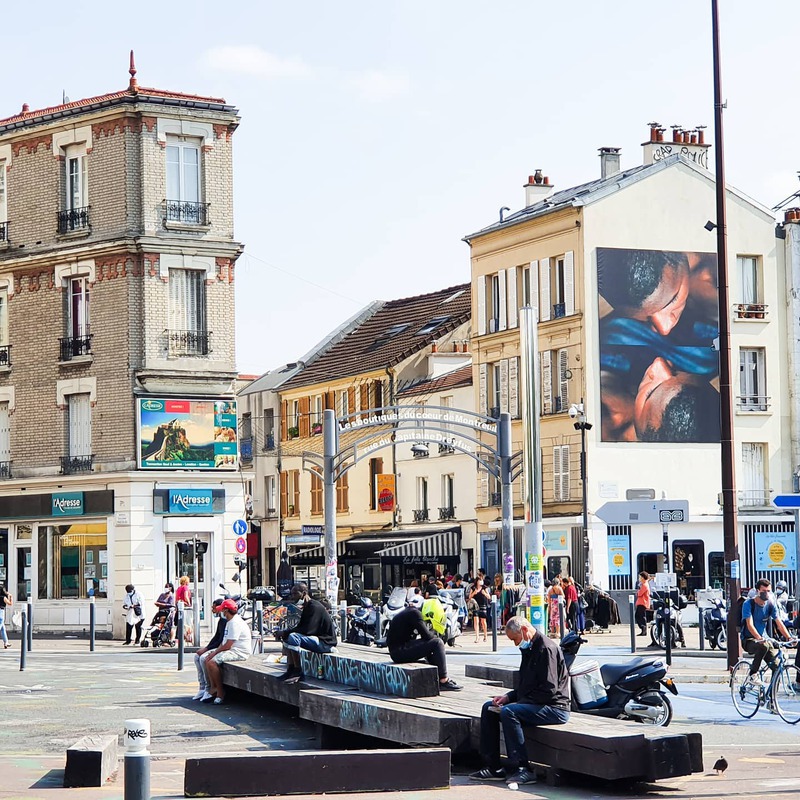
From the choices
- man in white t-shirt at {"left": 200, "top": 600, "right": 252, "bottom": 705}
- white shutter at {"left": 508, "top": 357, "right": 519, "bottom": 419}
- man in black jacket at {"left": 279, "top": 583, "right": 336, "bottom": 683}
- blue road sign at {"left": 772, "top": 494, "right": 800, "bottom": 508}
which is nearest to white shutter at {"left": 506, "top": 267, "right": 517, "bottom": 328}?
white shutter at {"left": 508, "top": 357, "right": 519, "bottom": 419}

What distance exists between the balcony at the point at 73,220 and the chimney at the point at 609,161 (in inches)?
802

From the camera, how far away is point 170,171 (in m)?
45.0

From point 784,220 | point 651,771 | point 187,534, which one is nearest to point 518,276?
point 784,220

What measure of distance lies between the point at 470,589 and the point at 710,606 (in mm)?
11816

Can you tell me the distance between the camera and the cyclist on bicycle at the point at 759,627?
63.8 feet

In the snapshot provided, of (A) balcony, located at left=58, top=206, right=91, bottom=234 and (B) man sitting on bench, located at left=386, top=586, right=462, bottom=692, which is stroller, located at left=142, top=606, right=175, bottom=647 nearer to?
(A) balcony, located at left=58, top=206, right=91, bottom=234

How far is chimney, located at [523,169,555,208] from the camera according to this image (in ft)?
202

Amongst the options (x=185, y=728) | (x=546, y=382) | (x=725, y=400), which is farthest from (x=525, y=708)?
(x=546, y=382)

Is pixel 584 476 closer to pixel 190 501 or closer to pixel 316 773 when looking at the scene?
pixel 190 501

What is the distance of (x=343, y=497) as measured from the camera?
69.4 meters

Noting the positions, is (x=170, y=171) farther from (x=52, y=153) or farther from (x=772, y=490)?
(x=772, y=490)

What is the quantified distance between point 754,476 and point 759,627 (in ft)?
112

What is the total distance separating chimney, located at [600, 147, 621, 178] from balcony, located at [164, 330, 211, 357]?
19.1 meters

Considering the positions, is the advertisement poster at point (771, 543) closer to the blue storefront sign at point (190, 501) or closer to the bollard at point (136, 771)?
the blue storefront sign at point (190, 501)
